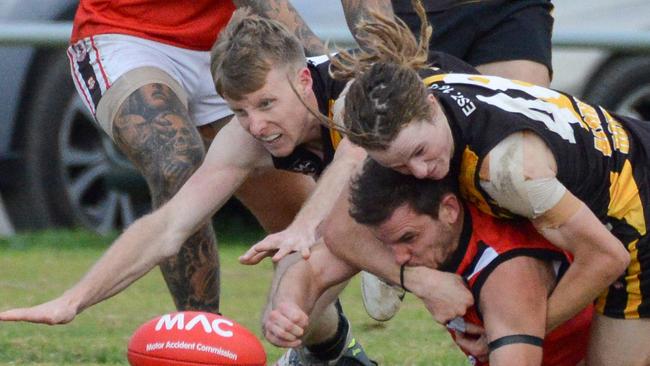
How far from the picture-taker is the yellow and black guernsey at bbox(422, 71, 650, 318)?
4.55m

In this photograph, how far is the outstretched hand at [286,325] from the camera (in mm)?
4734

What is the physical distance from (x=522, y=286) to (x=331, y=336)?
1386 millimetres

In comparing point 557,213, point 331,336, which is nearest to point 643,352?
point 557,213

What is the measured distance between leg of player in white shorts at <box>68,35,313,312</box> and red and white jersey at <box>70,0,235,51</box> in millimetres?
40

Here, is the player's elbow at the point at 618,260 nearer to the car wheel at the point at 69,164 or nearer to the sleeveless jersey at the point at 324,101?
the sleeveless jersey at the point at 324,101

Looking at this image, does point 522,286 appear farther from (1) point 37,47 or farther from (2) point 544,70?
(1) point 37,47

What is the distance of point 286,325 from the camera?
15.5ft

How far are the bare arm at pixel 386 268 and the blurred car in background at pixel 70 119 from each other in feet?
14.5

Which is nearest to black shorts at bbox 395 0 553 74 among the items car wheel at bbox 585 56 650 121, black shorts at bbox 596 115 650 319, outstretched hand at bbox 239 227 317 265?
black shorts at bbox 596 115 650 319

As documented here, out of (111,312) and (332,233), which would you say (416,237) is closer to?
(332,233)

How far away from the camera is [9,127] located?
9602mm

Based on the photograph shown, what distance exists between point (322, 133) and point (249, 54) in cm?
40

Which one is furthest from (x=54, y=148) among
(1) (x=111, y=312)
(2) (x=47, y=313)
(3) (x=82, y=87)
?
(2) (x=47, y=313)

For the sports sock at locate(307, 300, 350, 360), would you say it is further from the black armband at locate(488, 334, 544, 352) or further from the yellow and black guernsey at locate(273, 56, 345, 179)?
the black armband at locate(488, 334, 544, 352)
